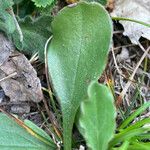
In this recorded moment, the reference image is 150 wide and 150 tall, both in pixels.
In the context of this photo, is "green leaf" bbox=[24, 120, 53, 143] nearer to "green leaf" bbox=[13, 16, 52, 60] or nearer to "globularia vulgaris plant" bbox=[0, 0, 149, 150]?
"globularia vulgaris plant" bbox=[0, 0, 149, 150]

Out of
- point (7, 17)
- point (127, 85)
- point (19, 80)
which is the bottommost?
point (127, 85)

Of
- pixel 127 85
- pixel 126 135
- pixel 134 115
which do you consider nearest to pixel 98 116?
pixel 126 135

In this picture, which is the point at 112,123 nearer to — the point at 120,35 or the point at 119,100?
the point at 119,100

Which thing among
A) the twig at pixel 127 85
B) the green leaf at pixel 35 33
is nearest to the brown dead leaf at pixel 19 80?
the green leaf at pixel 35 33

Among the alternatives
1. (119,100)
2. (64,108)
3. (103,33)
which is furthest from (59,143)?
(103,33)

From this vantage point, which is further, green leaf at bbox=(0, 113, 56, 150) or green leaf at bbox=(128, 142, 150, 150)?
green leaf at bbox=(0, 113, 56, 150)

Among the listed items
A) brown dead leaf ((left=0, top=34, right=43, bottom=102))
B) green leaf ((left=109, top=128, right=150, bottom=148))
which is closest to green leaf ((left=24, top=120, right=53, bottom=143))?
brown dead leaf ((left=0, top=34, right=43, bottom=102))

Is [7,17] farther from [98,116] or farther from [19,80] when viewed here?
[98,116]
